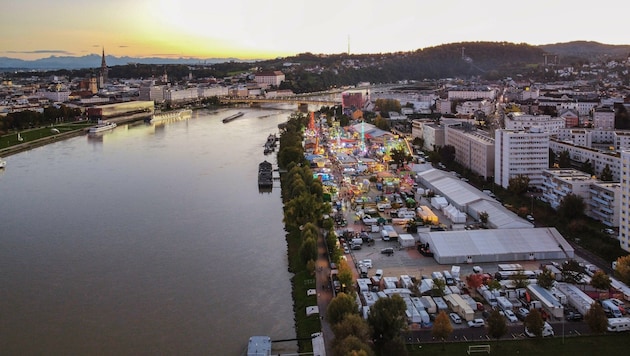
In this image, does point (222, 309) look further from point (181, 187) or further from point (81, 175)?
point (81, 175)

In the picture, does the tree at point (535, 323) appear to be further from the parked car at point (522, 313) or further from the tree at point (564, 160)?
the tree at point (564, 160)

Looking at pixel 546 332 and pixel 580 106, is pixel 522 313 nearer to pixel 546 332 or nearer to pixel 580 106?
pixel 546 332

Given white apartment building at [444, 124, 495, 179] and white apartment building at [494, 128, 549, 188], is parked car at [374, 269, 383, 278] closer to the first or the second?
white apartment building at [494, 128, 549, 188]

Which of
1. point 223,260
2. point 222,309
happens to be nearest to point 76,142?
point 223,260

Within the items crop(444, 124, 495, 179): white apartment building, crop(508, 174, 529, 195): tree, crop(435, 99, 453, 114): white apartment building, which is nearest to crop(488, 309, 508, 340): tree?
crop(508, 174, 529, 195): tree

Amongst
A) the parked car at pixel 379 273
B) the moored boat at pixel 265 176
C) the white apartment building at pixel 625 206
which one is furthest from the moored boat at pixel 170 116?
the white apartment building at pixel 625 206

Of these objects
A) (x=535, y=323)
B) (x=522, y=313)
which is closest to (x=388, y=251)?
(x=522, y=313)
